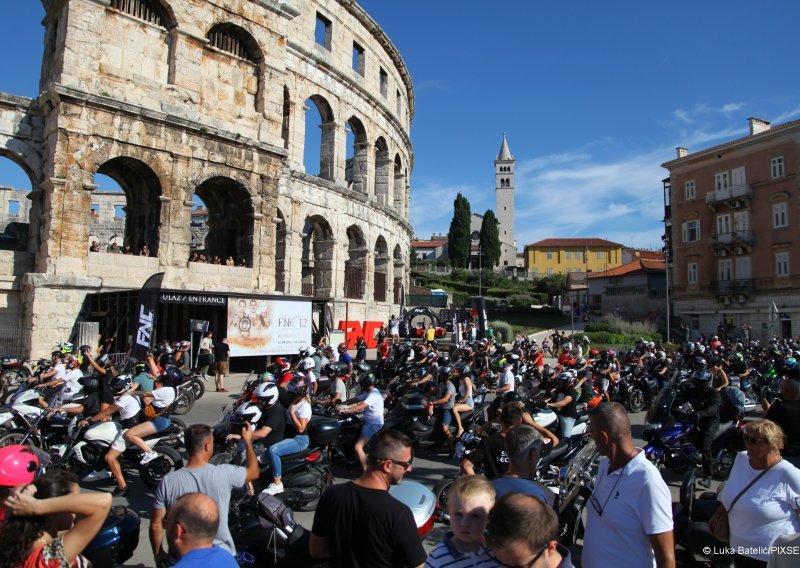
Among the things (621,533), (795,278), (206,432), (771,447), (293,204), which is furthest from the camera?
(795,278)

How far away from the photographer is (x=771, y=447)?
11.5 ft

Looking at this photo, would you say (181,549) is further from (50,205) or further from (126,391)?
(50,205)

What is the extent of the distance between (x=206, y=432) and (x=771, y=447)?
12.8ft

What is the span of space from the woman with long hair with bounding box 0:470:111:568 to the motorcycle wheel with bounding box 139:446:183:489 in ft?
13.7

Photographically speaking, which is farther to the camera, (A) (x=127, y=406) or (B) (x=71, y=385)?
(B) (x=71, y=385)

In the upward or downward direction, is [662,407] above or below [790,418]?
below

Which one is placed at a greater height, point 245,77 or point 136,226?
point 245,77

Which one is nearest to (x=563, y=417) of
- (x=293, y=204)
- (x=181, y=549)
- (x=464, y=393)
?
(x=464, y=393)

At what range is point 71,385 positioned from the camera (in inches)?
361

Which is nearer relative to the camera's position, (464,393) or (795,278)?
(464,393)

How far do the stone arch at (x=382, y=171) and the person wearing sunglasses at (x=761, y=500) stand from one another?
30017 millimetres

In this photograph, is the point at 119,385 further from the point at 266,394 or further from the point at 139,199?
the point at 139,199

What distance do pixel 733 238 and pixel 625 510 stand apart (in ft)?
136

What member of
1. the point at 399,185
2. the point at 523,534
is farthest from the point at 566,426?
the point at 399,185
